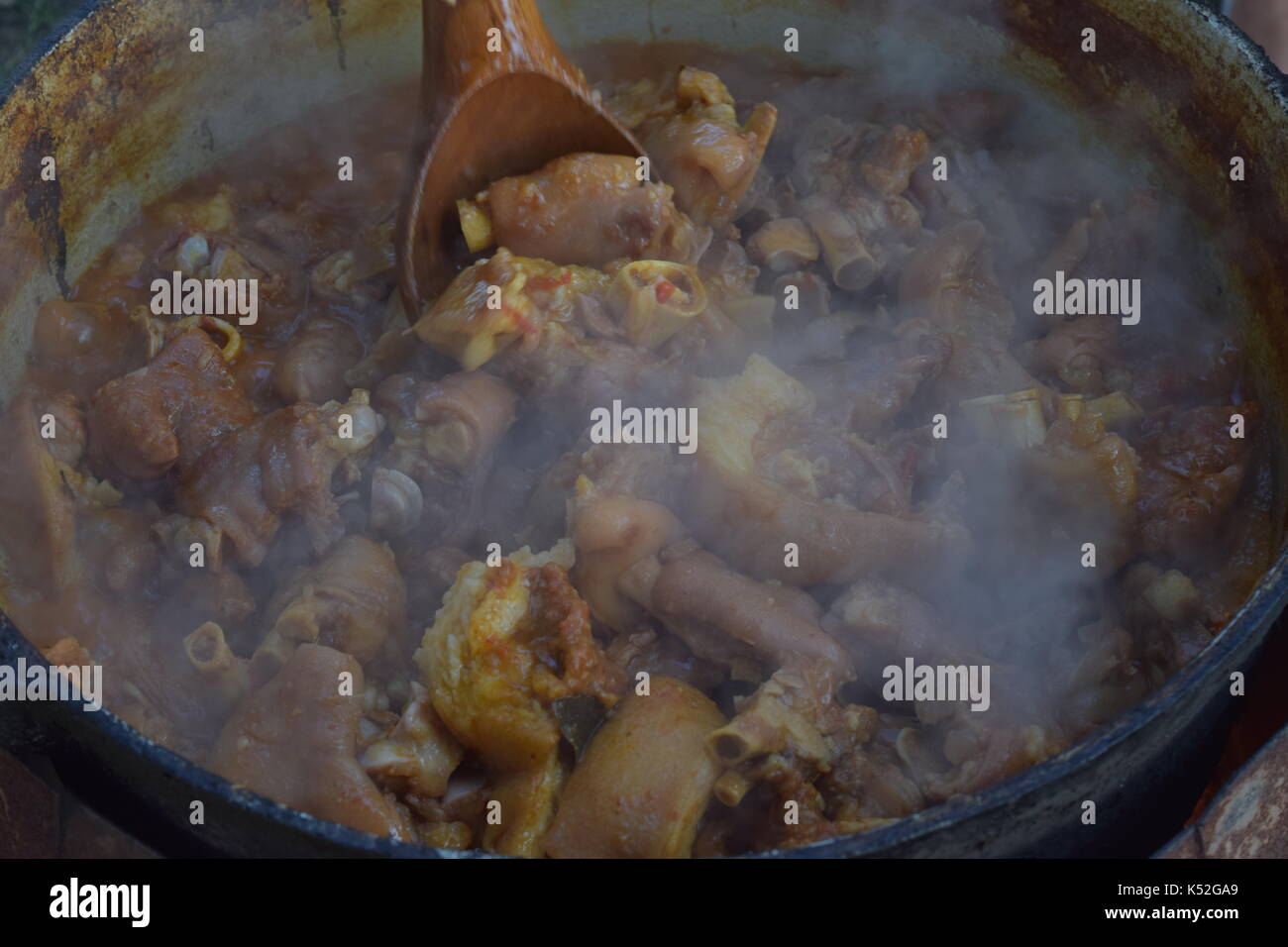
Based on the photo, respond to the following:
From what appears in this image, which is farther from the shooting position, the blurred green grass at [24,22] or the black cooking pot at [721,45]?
the blurred green grass at [24,22]

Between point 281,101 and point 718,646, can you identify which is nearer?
point 718,646

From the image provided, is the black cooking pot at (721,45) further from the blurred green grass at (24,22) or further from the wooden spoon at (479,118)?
the blurred green grass at (24,22)

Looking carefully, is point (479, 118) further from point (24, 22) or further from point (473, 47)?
point (24, 22)

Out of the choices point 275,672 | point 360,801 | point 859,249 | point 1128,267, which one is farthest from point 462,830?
point 1128,267

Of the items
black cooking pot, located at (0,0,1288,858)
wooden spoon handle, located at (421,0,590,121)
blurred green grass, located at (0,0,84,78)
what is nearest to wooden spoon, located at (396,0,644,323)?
wooden spoon handle, located at (421,0,590,121)

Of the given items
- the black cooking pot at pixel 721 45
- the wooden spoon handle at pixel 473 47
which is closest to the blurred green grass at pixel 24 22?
the black cooking pot at pixel 721 45

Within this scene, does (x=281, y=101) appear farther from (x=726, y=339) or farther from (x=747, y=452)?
(x=747, y=452)
